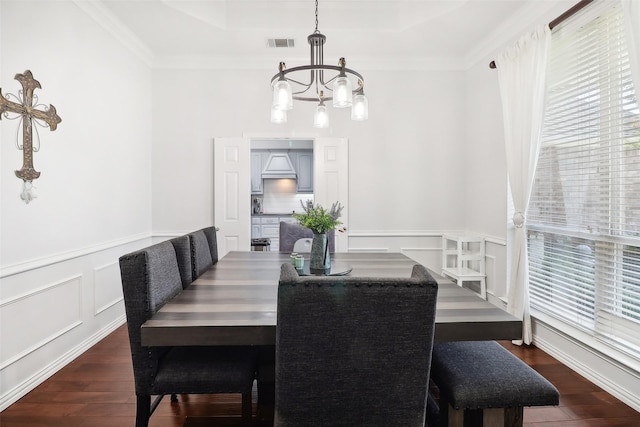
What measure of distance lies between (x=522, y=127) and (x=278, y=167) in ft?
17.6

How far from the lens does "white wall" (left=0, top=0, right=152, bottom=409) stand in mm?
2172

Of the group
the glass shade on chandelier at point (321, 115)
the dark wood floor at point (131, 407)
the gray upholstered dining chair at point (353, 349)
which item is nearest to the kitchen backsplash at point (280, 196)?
the glass shade on chandelier at point (321, 115)

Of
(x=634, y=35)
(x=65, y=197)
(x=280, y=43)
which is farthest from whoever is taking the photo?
(x=280, y=43)

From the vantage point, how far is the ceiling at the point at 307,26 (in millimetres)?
3221

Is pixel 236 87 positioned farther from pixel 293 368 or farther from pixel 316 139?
pixel 293 368

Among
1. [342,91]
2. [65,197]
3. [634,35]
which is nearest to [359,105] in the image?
[342,91]

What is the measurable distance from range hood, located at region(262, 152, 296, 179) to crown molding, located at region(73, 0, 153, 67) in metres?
3.75

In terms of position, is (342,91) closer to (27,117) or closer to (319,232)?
(319,232)

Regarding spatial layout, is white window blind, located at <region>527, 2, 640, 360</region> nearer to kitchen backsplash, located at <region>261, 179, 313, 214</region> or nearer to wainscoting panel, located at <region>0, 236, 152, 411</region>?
wainscoting panel, located at <region>0, 236, 152, 411</region>

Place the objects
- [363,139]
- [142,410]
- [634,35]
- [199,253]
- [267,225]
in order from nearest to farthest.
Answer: [142,410]
[634,35]
[199,253]
[363,139]
[267,225]

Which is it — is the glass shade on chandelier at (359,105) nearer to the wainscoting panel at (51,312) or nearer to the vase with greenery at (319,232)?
the vase with greenery at (319,232)

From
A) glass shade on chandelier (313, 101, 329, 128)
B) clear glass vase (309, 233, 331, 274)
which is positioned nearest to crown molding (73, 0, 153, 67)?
glass shade on chandelier (313, 101, 329, 128)

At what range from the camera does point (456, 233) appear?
4352 mm

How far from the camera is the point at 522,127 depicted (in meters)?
2.98
